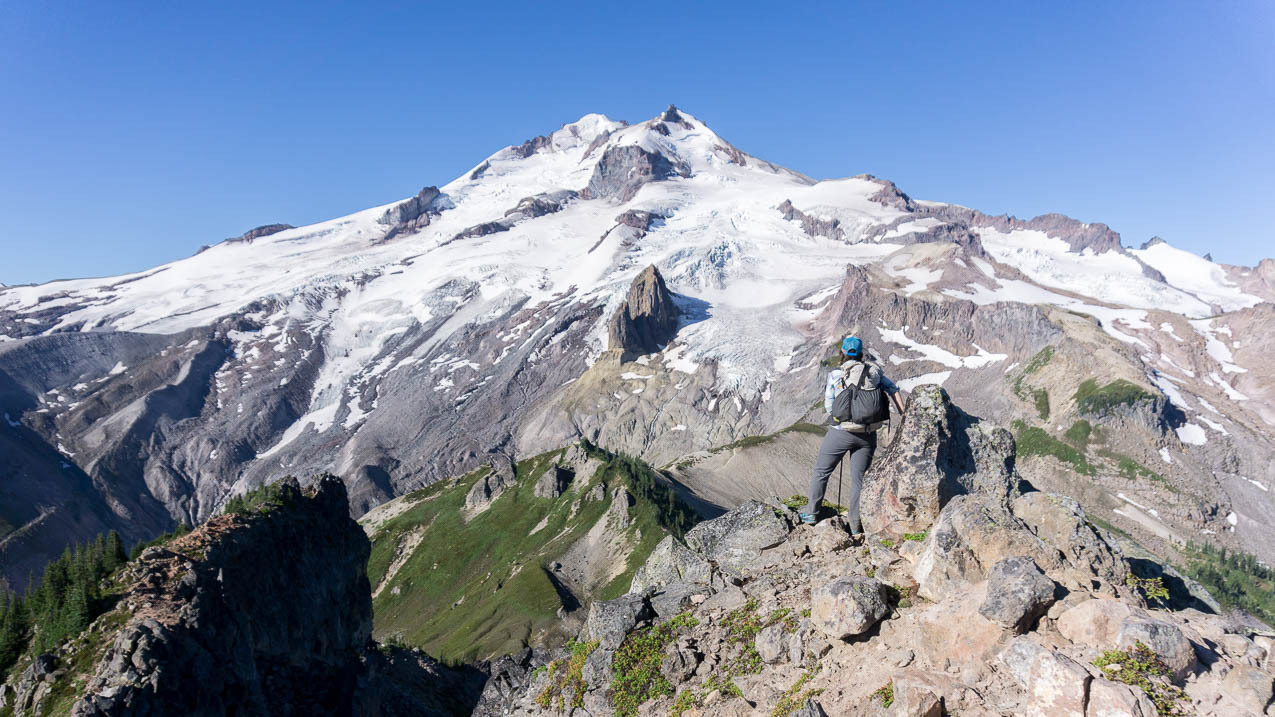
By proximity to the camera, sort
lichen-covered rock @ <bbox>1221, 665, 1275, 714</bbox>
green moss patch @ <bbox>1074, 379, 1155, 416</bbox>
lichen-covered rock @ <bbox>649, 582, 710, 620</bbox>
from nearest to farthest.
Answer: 1. lichen-covered rock @ <bbox>1221, 665, 1275, 714</bbox>
2. lichen-covered rock @ <bbox>649, 582, 710, 620</bbox>
3. green moss patch @ <bbox>1074, 379, 1155, 416</bbox>

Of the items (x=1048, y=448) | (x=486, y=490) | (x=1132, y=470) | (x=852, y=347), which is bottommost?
(x=1132, y=470)

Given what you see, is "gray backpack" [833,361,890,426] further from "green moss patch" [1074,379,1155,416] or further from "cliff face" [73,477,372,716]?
"green moss patch" [1074,379,1155,416]

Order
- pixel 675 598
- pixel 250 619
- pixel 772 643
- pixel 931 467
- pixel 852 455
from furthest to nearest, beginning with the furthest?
pixel 250 619
pixel 675 598
pixel 852 455
pixel 931 467
pixel 772 643

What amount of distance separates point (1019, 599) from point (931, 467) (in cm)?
443

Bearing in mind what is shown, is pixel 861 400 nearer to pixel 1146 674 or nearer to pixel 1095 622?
pixel 1095 622

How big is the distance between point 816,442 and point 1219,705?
14289 centimetres

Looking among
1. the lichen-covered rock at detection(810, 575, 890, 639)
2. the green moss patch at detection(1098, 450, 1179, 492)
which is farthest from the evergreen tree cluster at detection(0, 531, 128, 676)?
the green moss patch at detection(1098, 450, 1179, 492)

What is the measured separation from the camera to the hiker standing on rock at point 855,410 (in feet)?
47.3

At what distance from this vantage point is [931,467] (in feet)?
47.7

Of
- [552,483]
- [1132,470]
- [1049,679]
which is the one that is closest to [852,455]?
[1049,679]

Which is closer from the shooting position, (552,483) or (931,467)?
(931,467)

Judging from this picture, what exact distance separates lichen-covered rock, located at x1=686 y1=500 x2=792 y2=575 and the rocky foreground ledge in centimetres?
6

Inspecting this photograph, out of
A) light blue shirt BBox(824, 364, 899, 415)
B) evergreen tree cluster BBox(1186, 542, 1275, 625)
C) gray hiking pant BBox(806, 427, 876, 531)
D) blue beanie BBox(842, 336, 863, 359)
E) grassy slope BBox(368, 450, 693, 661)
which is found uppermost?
blue beanie BBox(842, 336, 863, 359)

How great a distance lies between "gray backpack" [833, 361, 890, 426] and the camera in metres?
14.4
